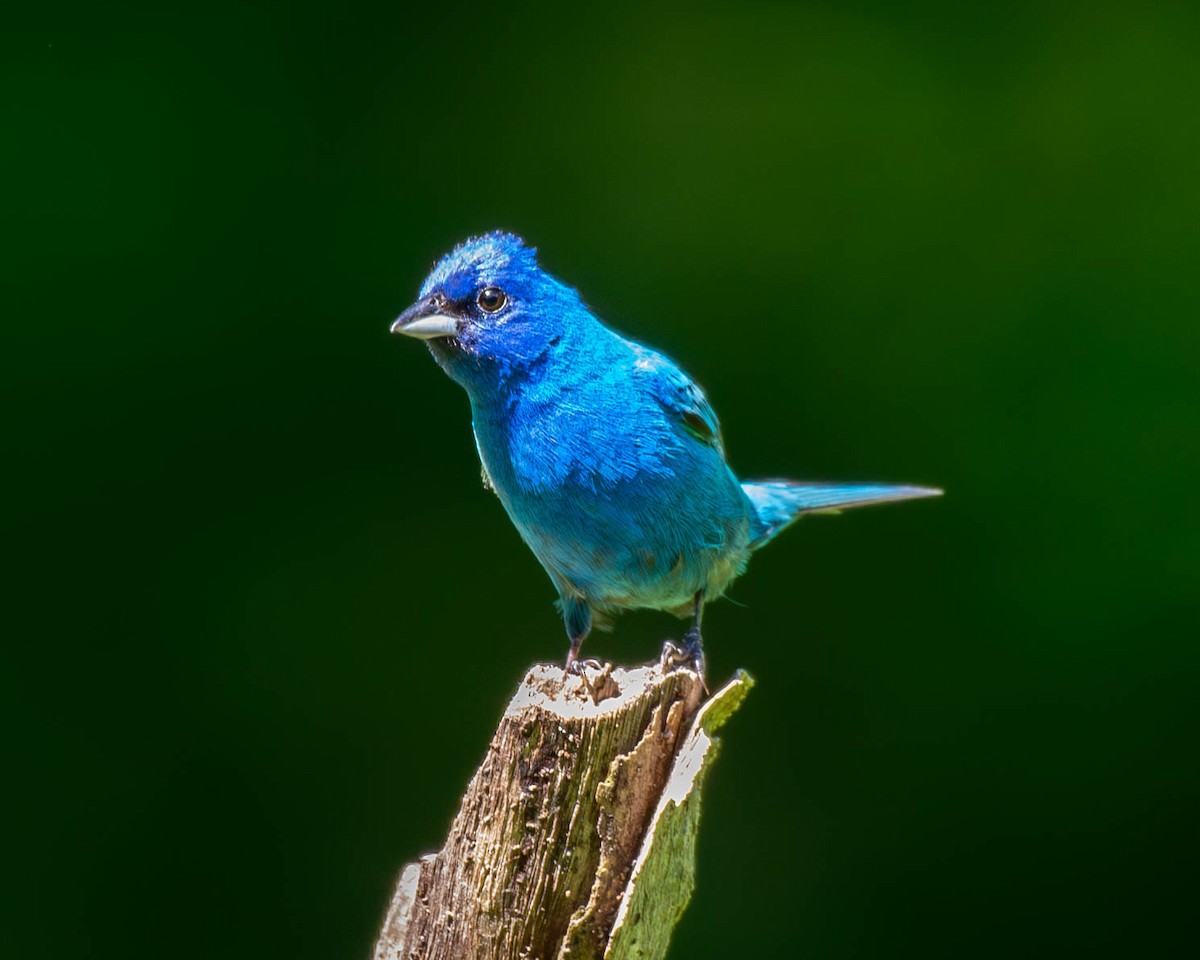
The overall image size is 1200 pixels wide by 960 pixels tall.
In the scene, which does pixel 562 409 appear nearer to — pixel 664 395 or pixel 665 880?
pixel 664 395

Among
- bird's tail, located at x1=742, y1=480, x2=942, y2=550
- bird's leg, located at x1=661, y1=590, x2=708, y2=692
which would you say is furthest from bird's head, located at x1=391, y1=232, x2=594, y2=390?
bird's tail, located at x1=742, y1=480, x2=942, y2=550

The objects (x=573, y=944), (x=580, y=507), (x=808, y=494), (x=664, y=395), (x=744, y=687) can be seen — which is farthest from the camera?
(x=808, y=494)

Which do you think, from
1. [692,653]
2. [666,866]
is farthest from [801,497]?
[666,866]

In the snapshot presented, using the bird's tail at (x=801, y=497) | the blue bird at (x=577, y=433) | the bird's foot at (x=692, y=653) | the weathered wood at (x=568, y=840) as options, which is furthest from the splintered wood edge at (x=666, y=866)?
the bird's tail at (x=801, y=497)

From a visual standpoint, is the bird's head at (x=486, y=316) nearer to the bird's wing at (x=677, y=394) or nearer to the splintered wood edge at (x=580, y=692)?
the bird's wing at (x=677, y=394)

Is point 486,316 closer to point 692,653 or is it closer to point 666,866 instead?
point 692,653

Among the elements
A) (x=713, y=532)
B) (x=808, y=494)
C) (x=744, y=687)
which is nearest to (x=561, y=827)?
(x=744, y=687)
